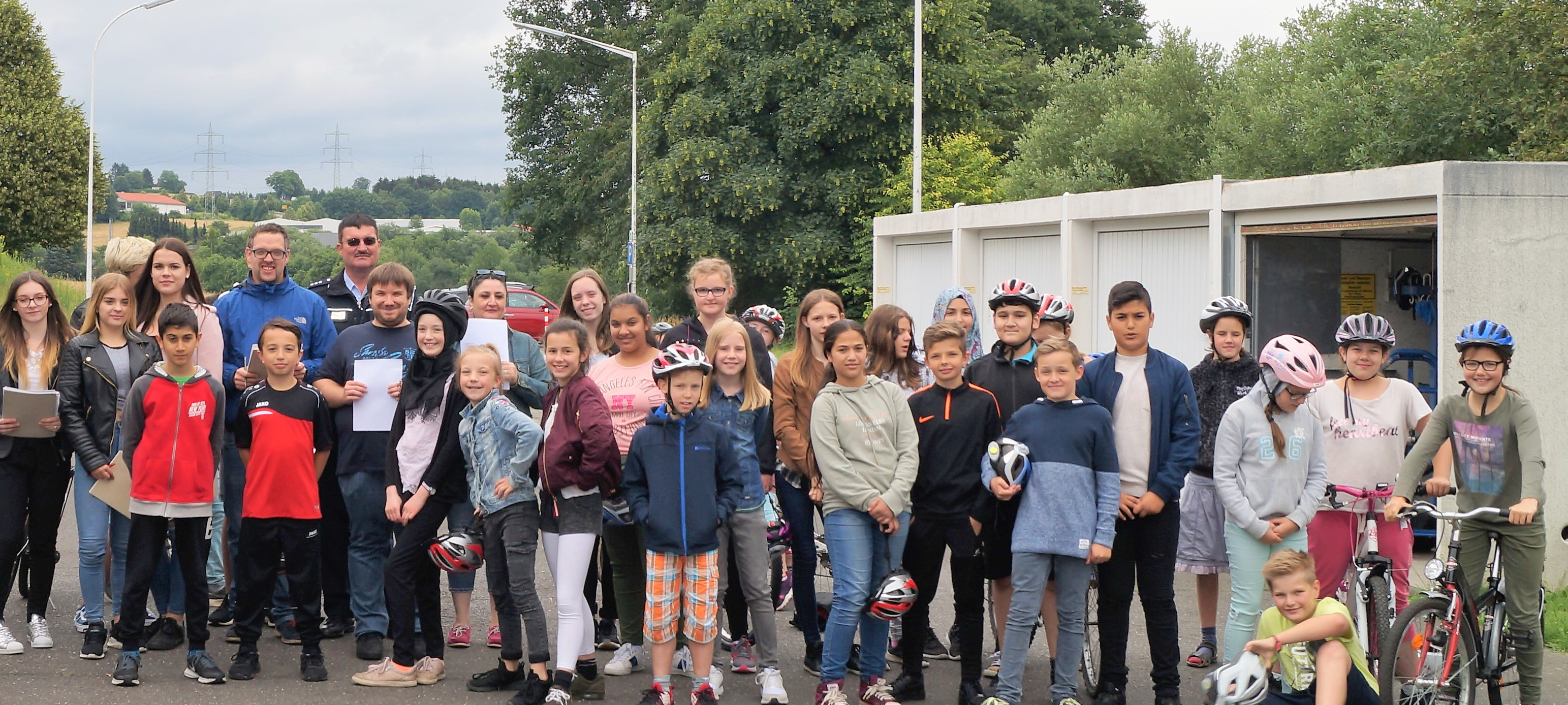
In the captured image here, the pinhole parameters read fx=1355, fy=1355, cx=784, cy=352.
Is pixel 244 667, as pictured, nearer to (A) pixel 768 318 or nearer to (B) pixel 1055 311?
(A) pixel 768 318

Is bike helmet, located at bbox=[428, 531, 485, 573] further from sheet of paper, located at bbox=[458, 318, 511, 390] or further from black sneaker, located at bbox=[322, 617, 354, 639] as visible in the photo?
black sneaker, located at bbox=[322, 617, 354, 639]

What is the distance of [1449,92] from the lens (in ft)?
73.8

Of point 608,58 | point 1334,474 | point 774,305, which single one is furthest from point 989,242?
point 608,58

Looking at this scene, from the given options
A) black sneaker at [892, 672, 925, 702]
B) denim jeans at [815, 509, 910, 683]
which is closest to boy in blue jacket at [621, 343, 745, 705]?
denim jeans at [815, 509, 910, 683]

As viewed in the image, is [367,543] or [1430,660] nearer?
[1430,660]

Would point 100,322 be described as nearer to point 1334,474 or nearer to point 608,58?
point 1334,474

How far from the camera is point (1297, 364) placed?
573cm

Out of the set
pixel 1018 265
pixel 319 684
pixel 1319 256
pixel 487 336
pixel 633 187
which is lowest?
pixel 319 684

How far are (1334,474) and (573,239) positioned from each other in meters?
41.1

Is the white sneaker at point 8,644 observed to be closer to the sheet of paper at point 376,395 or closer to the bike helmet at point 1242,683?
the sheet of paper at point 376,395

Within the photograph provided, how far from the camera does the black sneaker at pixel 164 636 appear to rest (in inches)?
272

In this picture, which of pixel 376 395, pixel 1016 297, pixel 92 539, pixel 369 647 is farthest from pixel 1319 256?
pixel 92 539

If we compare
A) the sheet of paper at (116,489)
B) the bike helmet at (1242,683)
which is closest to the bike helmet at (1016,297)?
the bike helmet at (1242,683)

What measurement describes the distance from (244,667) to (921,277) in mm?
12949
